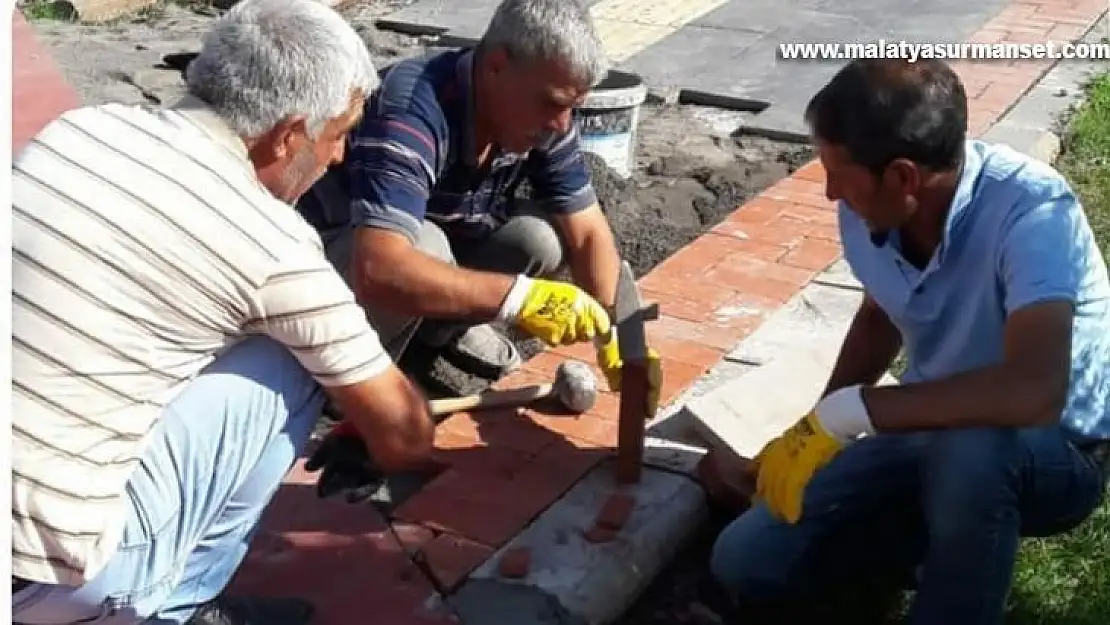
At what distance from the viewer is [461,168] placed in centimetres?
375

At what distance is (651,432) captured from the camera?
12.5 ft

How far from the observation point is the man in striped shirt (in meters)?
2.39

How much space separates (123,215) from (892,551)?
6.01 feet

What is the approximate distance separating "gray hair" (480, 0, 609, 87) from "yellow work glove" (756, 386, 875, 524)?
38.4 inches

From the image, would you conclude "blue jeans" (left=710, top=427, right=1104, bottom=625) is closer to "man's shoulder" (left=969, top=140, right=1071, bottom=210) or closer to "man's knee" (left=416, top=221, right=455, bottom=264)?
"man's shoulder" (left=969, top=140, right=1071, bottom=210)

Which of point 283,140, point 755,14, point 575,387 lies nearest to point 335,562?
point 575,387

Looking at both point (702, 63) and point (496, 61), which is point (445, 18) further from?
point (496, 61)

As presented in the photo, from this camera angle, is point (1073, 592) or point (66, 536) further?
point (1073, 592)

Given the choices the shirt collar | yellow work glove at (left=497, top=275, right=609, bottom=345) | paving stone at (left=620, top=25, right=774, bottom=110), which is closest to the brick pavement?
yellow work glove at (left=497, top=275, right=609, bottom=345)

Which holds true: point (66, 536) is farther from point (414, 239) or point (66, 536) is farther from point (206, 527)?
point (414, 239)

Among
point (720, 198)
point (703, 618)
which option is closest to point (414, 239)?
point (703, 618)

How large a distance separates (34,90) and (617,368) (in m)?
3.96

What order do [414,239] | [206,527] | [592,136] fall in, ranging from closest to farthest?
[206,527] < [414,239] < [592,136]

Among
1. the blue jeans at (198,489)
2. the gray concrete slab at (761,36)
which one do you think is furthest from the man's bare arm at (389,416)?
the gray concrete slab at (761,36)
